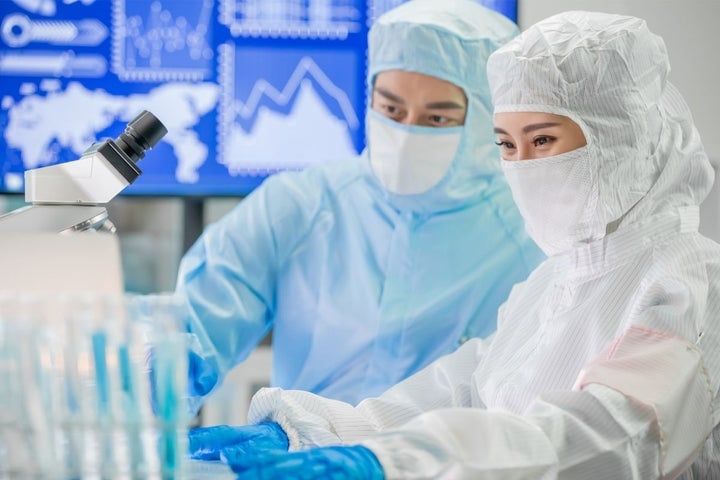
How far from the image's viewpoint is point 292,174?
2688 millimetres

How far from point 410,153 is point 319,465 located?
132 centimetres

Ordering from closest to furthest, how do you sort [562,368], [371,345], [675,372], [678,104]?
[675,372], [562,368], [678,104], [371,345]

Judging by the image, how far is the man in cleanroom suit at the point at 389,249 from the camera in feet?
8.02

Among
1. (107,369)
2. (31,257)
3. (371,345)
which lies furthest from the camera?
(371,345)

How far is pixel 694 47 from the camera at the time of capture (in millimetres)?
3020

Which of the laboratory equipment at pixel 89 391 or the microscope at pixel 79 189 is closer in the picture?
the laboratory equipment at pixel 89 391

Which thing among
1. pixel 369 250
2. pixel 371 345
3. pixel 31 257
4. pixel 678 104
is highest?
pixel 678 104

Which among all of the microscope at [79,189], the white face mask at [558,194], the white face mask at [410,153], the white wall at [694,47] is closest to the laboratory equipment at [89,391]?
the microscope at [79,189]

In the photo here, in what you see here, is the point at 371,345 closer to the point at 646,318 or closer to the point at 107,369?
the point at 646,318

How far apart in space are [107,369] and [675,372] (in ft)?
2.58

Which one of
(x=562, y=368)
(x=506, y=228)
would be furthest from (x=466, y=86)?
(x=562, y=368)

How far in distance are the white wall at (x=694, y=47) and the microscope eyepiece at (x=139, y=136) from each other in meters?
1.85

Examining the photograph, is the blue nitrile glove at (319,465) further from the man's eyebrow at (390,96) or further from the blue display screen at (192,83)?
the blue display screen at (192,83)

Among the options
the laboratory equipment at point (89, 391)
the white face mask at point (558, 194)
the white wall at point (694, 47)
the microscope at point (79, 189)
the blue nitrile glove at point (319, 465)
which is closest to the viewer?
the laboratory equipment at point (89, 391)
